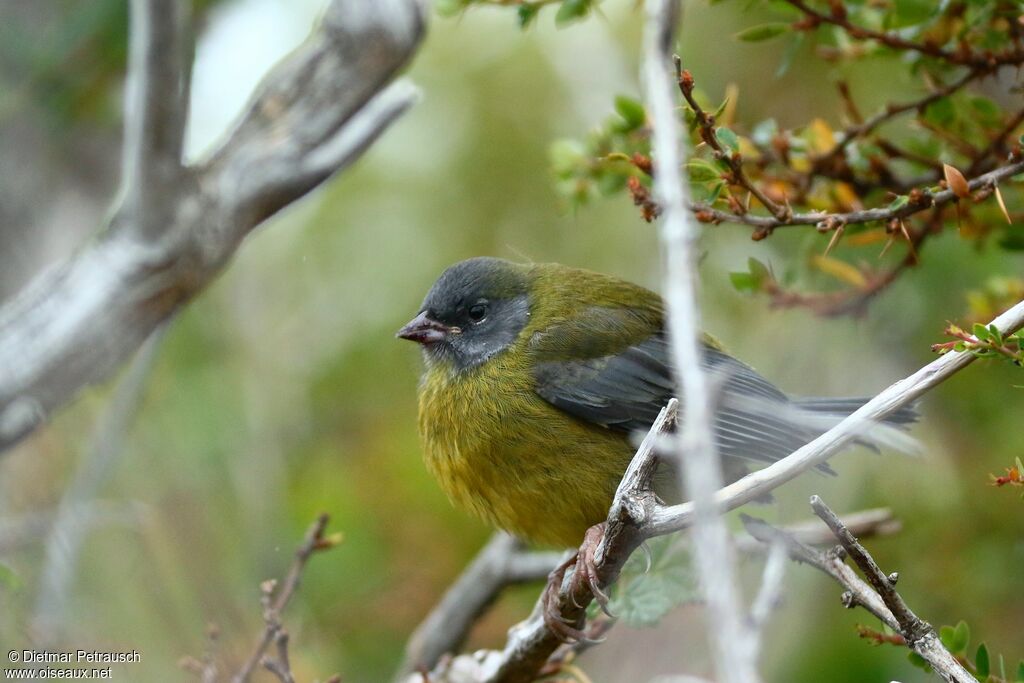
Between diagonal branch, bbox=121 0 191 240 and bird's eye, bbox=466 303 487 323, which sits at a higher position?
diagonal branch, bbox=121 0 191 240

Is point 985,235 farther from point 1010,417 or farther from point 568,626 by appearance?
point 568,626

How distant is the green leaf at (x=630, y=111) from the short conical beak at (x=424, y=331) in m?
1.04

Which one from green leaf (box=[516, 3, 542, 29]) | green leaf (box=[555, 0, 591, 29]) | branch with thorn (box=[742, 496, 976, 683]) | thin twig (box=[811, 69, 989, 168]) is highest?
green leaf (box=[516, 3, 542, 29])

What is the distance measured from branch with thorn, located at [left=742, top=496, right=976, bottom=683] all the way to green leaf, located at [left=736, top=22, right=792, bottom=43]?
1.39m

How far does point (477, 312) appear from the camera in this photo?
397 centimetres

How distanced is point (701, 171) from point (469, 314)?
55.7 inches

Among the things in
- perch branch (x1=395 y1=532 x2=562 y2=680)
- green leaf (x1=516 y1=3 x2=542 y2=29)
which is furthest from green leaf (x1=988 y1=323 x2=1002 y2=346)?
perch branch (x1=395 y1=532 x2=562 y2=680)

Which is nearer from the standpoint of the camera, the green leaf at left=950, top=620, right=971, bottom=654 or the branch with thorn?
the branch with thorn

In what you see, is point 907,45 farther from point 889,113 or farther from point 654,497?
point 654,497

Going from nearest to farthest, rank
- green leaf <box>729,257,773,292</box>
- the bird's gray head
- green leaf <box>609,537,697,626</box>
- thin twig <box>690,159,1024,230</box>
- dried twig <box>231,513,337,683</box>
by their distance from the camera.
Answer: thin twig <box>690,159,1024,230</box> → dried twig <box>231,513,337,683</box> → green leaf <box>609,537,697,626</box> → green leaf <box>729,257,773,292</box> → the bird's gray head

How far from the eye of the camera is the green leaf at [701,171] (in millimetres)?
2697

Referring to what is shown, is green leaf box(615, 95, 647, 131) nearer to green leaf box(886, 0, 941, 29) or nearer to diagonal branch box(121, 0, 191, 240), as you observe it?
green leaf box(886, 0, 941, 29)

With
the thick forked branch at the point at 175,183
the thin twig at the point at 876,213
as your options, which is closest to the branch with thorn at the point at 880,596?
the thin twig at the point at 876,213

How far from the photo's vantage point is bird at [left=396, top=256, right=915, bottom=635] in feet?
11.2
